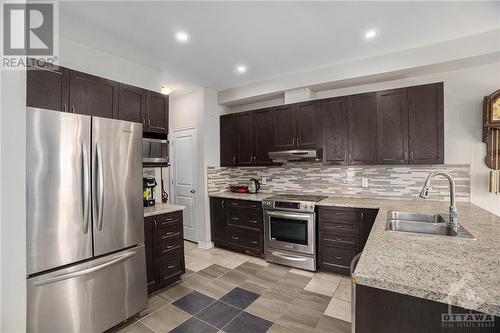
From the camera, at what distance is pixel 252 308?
2.32 meters

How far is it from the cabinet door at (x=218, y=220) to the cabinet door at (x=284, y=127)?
1.37 m

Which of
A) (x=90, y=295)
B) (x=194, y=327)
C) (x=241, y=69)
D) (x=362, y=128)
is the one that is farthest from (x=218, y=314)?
(x=241, y=69)

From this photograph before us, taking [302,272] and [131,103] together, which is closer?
[131,103]

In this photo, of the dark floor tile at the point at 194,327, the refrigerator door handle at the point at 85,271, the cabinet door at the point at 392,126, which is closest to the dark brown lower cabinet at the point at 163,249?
the refrigerator door handle at the point at 85,271

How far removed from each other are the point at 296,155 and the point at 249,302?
1.97 metres

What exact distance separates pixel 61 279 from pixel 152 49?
243cm

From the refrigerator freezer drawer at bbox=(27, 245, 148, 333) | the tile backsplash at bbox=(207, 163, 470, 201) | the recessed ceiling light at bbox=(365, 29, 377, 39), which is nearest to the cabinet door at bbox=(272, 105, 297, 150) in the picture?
the tile backsplash at bbox=(207, 163, 470, 201)

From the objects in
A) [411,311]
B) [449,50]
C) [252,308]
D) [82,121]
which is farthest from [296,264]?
[449,50]

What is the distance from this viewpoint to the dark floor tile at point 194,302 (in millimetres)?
2326

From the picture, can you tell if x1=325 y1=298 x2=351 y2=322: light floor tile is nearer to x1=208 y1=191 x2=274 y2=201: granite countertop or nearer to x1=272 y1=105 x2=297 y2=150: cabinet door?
x1=208 y1=191 x2=274 y2=201: granite countertop

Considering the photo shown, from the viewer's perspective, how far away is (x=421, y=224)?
1.90 meters

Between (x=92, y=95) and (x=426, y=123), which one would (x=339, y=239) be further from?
(x=92, y=95)

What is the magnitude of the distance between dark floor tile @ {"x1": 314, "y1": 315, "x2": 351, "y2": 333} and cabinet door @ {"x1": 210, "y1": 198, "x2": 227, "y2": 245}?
2159 mm

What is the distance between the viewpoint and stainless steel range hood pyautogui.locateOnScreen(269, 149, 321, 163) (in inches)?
128
